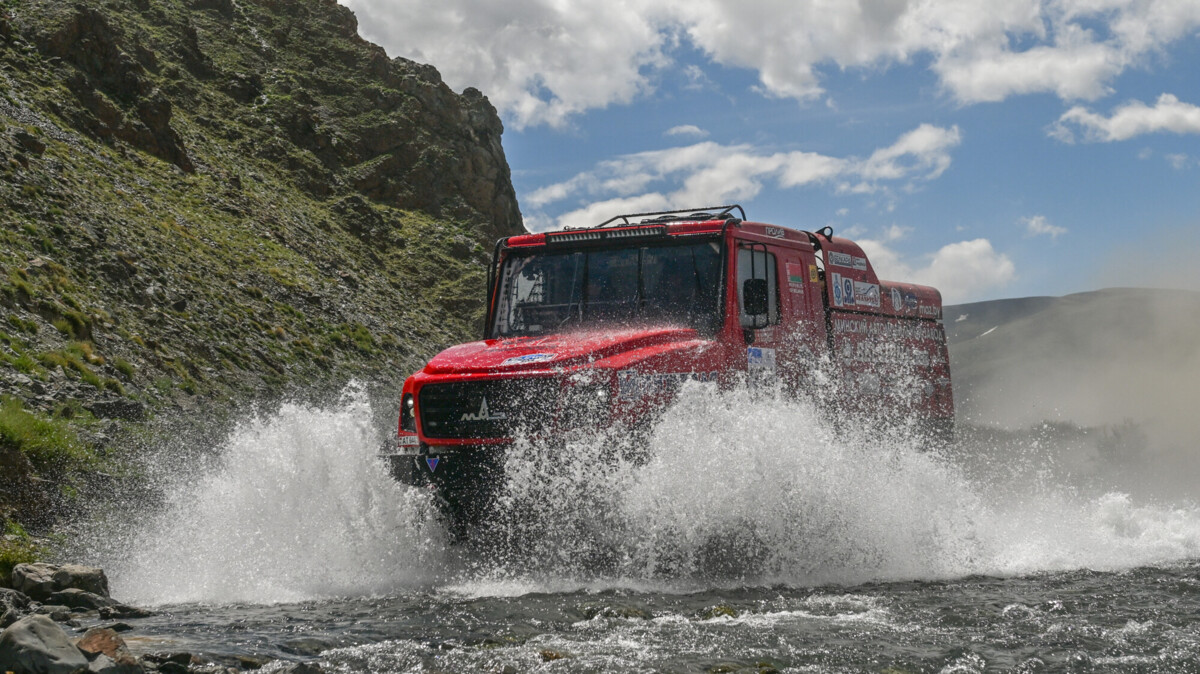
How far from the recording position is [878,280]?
13461mm

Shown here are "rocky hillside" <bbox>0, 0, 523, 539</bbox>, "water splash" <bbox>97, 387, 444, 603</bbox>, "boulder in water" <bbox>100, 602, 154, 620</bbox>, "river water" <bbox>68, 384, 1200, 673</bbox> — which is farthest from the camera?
"rocky hillside" <bbox>0, 0, 523, 539</bbox>

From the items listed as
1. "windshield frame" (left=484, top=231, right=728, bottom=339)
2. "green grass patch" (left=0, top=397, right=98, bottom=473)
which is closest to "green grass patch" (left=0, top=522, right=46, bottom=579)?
"green grass patch" (left=0, top=397, right=98, bottom=473)

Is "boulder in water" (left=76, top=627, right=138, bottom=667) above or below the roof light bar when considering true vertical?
below

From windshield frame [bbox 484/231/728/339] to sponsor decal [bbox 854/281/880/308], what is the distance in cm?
304

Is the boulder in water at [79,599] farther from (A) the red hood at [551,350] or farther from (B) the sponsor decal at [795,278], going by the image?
(B) the sponsor decal at [795,278]

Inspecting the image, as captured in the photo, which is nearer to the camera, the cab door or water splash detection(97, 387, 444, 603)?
water splash detection(97, 387, 444, 603)

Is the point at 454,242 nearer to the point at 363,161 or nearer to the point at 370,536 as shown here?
the point at 363,161

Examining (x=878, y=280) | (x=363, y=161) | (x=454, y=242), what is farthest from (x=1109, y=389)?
(x=363, y=161)

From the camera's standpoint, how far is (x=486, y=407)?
9.13m

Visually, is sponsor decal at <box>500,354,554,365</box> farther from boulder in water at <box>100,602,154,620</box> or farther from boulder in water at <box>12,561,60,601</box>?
boulder in water at <box>12,561,60,601</box>

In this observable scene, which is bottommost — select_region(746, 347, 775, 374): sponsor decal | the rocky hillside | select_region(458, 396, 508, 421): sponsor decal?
select_region(458, 396, 508, 421): sponsor decal

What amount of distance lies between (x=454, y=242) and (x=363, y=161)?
828cm

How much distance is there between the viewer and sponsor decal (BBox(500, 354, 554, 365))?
913 centimetres

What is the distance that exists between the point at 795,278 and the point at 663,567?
4.00 metres
